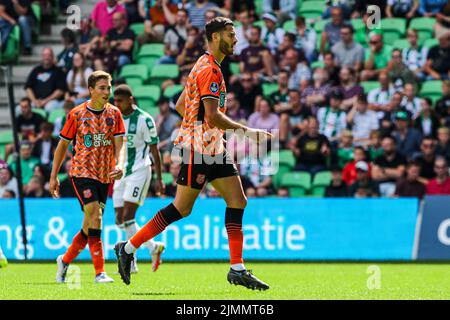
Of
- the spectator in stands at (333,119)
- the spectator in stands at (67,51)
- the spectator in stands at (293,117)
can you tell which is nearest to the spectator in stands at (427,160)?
the spectator in stands at (333,119)

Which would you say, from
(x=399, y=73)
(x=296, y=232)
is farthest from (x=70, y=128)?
→ (x=399, y=73)

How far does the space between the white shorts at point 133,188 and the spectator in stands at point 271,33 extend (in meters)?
6.95

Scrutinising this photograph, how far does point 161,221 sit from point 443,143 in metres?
9.15

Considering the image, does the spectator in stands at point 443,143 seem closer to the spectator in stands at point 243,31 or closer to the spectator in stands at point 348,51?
the spectator in stands at point 348,51

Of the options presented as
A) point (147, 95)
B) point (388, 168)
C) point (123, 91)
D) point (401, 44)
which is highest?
point (401, 44)

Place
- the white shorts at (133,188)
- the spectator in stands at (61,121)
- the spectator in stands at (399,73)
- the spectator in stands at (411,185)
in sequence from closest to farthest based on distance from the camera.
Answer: the white shorts at (133,188)
the spectator in stands at (411,185)
the spectator in stands at (399,73)
the spectator in stands at (61,121)

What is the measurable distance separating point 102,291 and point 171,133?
9.29 metres

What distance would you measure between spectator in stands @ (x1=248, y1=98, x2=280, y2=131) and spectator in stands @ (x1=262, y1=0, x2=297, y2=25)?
2.57 metres

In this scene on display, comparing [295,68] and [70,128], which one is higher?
[295,68]

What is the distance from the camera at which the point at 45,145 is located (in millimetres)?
19078

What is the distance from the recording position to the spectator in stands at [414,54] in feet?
64.2

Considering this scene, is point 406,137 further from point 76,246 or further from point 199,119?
point 199,119

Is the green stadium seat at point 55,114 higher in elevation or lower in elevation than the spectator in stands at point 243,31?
lower

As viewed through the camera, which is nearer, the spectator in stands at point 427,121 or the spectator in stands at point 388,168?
the spectator in stands at point 388,168
